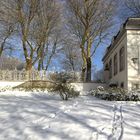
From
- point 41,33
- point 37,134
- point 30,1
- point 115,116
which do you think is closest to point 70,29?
point 41,33

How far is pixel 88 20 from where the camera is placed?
3459 centimetres

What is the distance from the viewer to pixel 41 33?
1447 inches

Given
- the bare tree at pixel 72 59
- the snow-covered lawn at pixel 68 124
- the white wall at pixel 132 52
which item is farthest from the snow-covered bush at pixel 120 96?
the bare tree at pixel 72 59

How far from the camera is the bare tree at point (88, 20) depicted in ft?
113

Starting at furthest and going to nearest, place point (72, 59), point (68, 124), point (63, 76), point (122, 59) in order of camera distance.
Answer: point (72, 59)
point (63, 76)
point (122, 59)
point (68, 124)

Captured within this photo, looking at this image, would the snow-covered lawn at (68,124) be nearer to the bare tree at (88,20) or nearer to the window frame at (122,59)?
the window frame at (122,59)

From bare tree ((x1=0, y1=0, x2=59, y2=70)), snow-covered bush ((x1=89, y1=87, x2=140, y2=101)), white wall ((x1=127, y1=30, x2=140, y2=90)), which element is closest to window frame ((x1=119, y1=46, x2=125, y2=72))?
white wall ((x1=127, y1=30, x2=140, y2=90))

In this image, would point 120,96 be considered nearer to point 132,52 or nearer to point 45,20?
point 132,52

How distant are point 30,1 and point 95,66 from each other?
129 feet

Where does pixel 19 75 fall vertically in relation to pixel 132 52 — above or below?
below

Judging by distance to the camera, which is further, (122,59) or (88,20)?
(88,20)

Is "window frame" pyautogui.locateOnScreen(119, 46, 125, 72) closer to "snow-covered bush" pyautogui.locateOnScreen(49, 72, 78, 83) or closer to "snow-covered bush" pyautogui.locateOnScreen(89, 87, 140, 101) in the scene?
"snow-covered bush" pyautogui.locateOnScreen(89, 87, 140, 101)

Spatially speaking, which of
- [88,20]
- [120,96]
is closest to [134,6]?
[88,20]

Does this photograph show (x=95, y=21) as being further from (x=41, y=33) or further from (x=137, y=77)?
(x=137, y=77)
